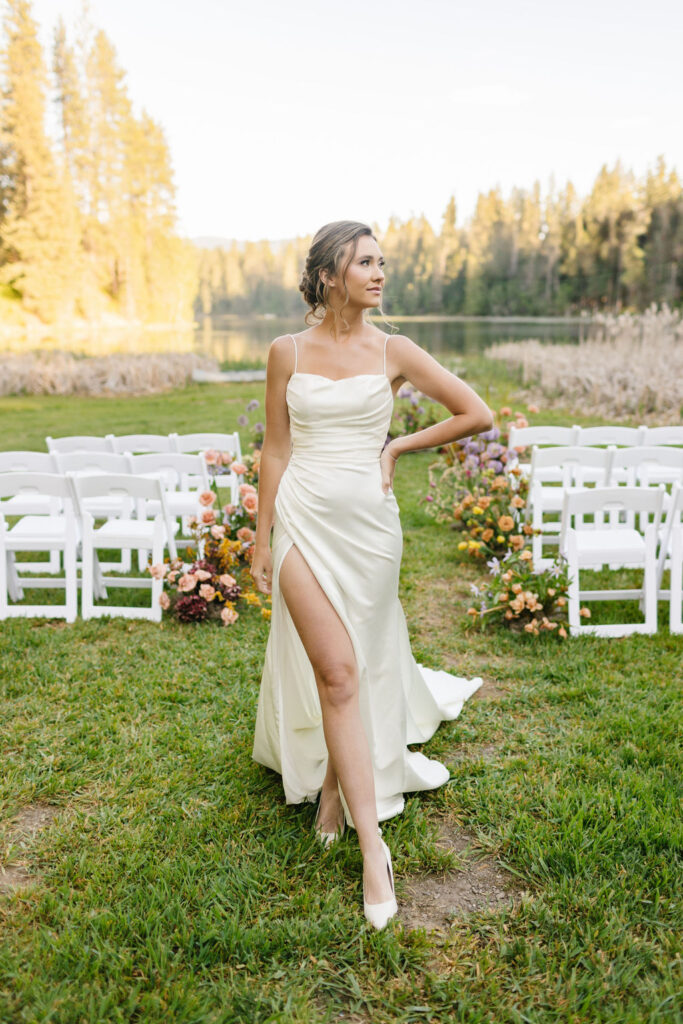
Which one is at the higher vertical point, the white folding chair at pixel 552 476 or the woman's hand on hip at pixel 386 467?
the woman's hand on hip at pixel 386 467

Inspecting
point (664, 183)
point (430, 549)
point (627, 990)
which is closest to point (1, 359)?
point (430, 549)

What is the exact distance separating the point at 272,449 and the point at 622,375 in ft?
39.9

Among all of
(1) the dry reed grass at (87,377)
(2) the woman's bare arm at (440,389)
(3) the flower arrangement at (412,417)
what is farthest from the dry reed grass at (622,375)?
(2) the woman's bare arm at (440,389)

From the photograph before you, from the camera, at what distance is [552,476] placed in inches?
261

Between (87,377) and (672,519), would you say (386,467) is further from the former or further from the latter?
(87,377)

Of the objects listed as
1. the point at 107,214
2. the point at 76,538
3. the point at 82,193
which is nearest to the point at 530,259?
the point at 107,214

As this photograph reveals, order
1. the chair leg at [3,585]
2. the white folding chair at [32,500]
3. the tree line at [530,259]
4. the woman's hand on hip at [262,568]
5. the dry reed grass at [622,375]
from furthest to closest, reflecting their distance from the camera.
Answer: the tree line at [530,259], the dry reed grass at [622,375], the white folding chair at [32,500], the chair leg at [3,585], the woman's hand on hip at [262,568]

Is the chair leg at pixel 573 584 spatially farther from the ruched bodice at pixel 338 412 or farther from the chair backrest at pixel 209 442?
the chair backrest at pixel 209 442

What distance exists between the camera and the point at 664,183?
6384 centimetres

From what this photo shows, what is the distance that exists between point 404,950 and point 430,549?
452cm

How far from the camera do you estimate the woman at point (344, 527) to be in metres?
2.50

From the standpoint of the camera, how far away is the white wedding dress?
8.50ft

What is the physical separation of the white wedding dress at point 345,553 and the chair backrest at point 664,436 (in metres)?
4.25

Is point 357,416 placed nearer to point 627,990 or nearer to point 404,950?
point 404,950
